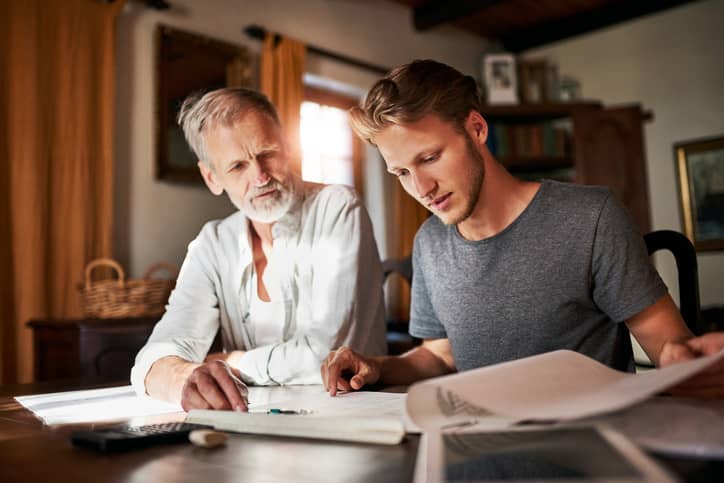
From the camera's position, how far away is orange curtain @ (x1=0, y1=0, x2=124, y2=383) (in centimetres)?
251

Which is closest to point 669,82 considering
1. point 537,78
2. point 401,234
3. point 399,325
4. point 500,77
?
point 537,78

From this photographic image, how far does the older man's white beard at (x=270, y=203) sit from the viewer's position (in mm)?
1476

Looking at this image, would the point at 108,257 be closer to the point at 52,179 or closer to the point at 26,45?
the point at 52,179

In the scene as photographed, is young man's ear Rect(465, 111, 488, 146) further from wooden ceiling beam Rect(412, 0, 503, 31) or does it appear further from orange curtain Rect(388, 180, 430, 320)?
wooden ceiling beam Rect(412, 0, 503, 31)

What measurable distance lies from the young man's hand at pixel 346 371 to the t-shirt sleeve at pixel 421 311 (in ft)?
0.97

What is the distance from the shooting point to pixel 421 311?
4.35 feet

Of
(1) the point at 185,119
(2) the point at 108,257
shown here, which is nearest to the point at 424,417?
(1) the point at 185,119

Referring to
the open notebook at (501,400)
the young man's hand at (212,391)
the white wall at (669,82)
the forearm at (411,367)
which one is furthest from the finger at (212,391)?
the white wall at (669,82)

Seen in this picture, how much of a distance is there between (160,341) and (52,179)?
170 cm

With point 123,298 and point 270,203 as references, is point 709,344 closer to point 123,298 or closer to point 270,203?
point 270,203

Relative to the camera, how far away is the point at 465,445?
1.71ft

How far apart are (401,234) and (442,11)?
66.2 inches

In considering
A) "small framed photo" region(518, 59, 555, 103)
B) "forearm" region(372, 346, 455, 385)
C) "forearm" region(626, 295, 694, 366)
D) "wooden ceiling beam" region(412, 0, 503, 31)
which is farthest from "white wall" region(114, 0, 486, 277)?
"forearm" region(626, 295, 694, 366)

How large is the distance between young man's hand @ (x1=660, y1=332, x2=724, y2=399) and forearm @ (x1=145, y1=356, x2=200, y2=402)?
73 cm
